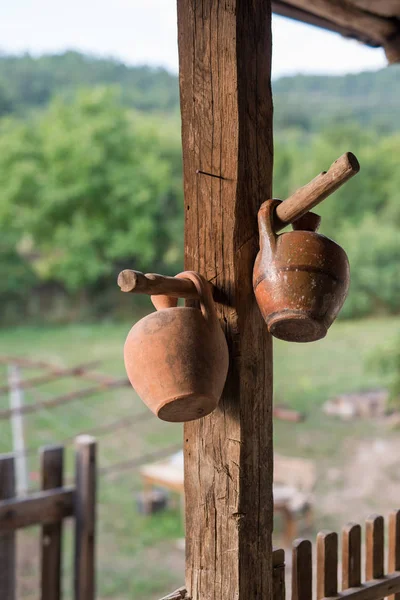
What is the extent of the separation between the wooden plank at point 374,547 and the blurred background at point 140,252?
4.45 metres

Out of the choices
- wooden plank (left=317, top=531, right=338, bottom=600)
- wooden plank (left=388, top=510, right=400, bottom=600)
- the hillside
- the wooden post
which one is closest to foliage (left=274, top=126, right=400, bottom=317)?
the hillside

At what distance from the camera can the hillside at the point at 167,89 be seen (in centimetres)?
1299

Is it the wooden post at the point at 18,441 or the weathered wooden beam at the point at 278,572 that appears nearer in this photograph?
the weathered wooden beam at the point at 278,572

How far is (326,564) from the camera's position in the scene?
1281 mm

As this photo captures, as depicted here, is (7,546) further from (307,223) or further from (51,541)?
(307,223)

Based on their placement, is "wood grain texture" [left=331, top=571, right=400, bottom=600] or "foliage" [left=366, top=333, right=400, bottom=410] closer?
"wood grain texture" [left=331, top=571, right=400, bottom=600]

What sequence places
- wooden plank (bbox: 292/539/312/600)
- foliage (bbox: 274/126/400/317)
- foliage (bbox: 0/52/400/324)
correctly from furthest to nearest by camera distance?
foliage (bbox: 0/52/400/324), foliage (bbox: 274/126/400/317), wooden plank (bbox: 292/539/312/600)

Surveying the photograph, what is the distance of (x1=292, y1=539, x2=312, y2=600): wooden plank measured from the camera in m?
1.22

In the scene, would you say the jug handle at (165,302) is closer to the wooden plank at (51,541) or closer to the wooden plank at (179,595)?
the wooden plank at (179,595)

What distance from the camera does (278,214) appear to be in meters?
0.98

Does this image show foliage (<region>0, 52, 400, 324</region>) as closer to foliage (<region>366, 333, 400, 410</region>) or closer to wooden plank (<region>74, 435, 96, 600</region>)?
foliage (<region>366, 333, 400, 410</region>)

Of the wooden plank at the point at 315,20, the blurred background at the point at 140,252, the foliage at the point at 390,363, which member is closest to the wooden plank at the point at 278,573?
the wooden plank at the point at 315,20

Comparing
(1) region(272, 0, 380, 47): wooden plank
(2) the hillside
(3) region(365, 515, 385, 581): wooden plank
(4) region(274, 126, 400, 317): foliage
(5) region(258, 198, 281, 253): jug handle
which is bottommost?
(3) region(365, 515, 385, 581): wooden plank

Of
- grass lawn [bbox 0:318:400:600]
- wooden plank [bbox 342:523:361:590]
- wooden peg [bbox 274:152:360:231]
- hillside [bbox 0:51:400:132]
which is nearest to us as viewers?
wooden peg [bbox 274:152:360:231]
